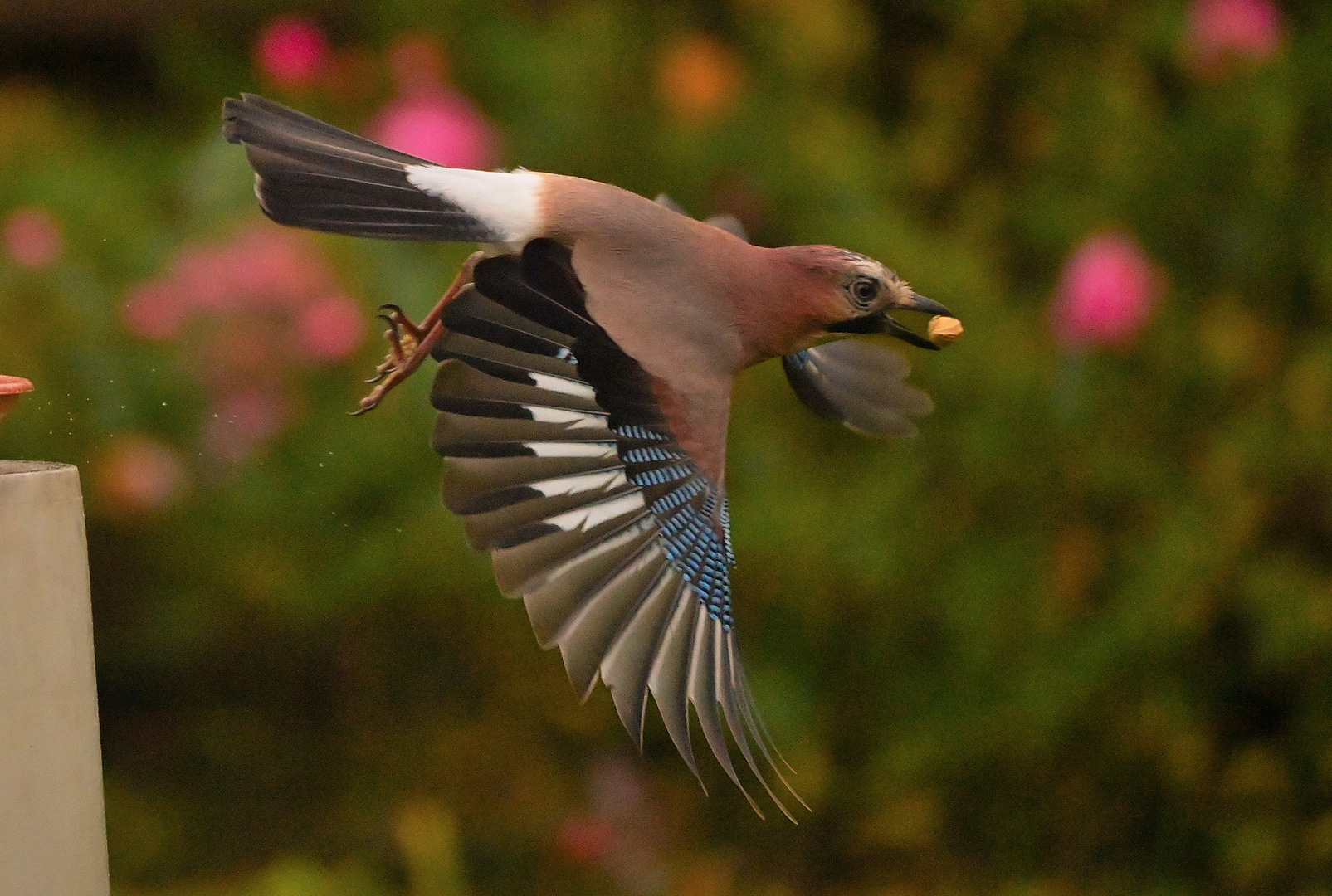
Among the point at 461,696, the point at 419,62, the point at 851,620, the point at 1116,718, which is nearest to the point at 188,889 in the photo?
the point at 461,696

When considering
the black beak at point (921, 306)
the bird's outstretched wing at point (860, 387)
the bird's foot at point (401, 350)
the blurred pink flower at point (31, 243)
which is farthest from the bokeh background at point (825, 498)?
the black beak at point (921, 306)

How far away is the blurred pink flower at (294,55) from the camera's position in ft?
7.60

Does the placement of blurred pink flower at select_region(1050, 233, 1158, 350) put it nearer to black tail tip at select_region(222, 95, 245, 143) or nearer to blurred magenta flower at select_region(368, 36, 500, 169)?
blurred magenta flower at select_region(368, 36, 500, 169)

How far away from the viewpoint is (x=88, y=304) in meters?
2.35

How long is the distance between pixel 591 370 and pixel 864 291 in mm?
276

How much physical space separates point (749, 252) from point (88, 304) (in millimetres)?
1384

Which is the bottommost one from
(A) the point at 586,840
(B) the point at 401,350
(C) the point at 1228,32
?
(A) the point at 586,840

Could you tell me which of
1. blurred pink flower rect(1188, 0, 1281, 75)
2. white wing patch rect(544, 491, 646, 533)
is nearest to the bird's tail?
white wing patch rect(544, 491, 646, 533)

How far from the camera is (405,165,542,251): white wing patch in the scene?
3.97 ft

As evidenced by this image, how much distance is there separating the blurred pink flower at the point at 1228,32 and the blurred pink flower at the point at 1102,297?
381 millimetres

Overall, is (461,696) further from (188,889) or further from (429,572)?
(188,889)

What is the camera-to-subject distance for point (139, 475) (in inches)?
95.2

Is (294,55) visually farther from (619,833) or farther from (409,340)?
(619,833)

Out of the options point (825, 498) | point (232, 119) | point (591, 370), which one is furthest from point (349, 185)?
point (825, 498)
